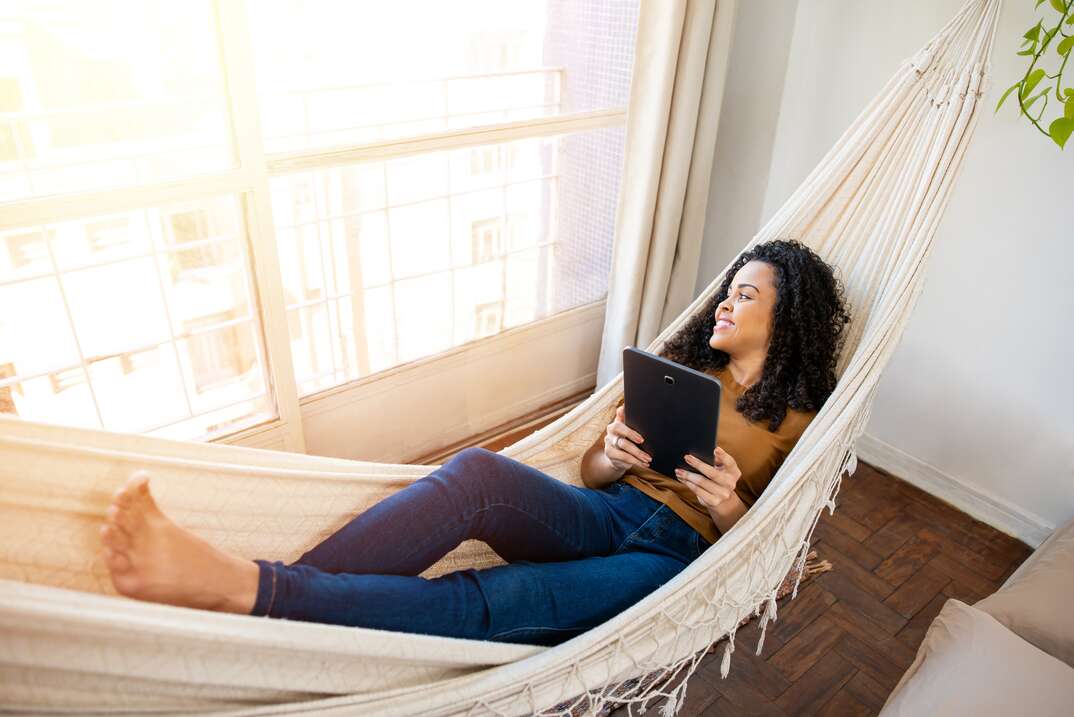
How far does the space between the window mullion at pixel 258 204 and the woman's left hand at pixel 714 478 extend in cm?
98

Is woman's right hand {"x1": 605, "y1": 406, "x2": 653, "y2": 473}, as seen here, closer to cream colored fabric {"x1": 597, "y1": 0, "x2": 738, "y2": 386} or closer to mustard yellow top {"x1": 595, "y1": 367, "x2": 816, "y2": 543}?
mustard yellow top {"x1": 595, "y1": 367, "x2": 816, "y2": 543}

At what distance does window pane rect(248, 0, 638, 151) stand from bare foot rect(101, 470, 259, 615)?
1.45 metres

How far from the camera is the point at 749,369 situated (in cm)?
148

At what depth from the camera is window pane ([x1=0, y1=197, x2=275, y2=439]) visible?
187 cm

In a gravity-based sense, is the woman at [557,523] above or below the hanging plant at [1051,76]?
below

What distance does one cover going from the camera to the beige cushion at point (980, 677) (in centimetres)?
119

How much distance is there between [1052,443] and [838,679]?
2.78ft

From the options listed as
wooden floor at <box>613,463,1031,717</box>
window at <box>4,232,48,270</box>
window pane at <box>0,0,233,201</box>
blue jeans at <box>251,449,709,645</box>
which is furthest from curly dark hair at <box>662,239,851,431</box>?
window at <box>4,232,48,270</box>

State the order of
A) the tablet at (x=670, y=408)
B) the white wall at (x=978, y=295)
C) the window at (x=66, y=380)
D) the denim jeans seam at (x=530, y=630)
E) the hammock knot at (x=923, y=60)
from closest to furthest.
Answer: the denim jeans seam at (x=530, y=630), the tablet at (x=670, y=408), the hammock knot at (x=923, y=60), the white wall at (x=978, y=295), the window at (x=66, y=380)

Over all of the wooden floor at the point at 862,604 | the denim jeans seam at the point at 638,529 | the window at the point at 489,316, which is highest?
the denim jeans seam at the point at 638,529

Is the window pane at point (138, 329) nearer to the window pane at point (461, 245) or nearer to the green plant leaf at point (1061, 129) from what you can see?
the window pane at point (461, 245)

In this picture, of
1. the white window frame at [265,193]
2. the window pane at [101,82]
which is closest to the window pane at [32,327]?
the window pane at [101,82]

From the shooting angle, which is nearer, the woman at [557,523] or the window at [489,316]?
the woman at [557,523]

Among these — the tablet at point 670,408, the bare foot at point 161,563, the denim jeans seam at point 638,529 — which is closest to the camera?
the bare foot at point 161,563
